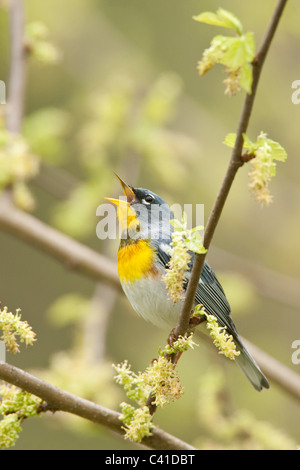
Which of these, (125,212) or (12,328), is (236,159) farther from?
(125,212)

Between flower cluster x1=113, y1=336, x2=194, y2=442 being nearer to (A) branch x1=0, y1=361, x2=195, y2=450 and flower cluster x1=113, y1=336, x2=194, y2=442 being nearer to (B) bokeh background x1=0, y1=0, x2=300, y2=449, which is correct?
(A) branch x1=0, y1=361, x2=195, y2=450

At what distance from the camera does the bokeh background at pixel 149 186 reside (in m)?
4.32

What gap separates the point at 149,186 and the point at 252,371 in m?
3.98

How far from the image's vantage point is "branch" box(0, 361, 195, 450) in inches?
80.0

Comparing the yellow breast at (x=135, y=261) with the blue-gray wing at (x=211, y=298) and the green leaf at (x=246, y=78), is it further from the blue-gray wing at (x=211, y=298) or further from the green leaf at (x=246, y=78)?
the green leaf at (x=246, y=78)

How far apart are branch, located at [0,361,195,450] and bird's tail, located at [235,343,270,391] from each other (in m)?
0.97

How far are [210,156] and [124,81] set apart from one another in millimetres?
1523

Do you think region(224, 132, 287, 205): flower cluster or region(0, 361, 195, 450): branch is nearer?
region(224, 132, 287, 205): flower cluster

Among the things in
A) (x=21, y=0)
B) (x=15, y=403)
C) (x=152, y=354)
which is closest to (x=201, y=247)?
(x=15, y=403)

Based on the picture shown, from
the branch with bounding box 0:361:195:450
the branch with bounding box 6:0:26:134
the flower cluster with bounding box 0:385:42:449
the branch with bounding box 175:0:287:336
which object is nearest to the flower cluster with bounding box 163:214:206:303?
the branch with bounding box 175:0:287:336

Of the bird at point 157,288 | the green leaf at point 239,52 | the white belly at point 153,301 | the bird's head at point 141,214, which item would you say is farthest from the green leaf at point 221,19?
the bird's head at point 141,214

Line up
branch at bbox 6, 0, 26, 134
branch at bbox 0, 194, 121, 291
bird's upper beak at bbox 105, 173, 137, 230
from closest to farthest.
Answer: bird's upper beak at bbox 105, 173, 137, 230
branch at bbox 0, 194, 121, 291
branch at bbox 6, 0, 26, 134

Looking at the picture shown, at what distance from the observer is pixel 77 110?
6.62 m

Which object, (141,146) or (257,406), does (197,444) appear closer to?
(257,406)
